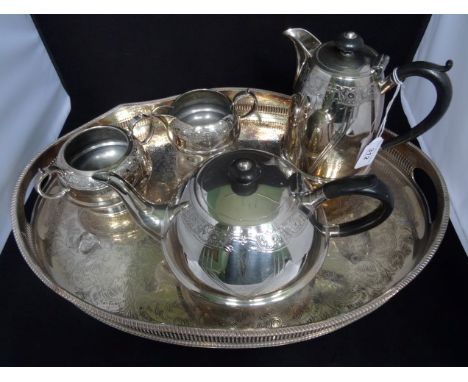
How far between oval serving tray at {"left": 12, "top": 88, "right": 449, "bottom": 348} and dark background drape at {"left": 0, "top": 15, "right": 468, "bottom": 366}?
0.48ft

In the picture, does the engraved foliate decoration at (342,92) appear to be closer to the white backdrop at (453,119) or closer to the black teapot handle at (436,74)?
the black teapot handle at (436,74)

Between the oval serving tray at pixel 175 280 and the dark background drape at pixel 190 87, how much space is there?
0.15 metres

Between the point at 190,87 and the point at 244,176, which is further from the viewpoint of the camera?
the point at 190,87

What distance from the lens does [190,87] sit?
134 centimetres

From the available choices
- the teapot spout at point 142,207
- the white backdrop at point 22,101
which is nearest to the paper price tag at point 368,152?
the teapot spout at point 142,207

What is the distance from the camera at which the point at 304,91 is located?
0.72 metres

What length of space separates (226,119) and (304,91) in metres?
0.18

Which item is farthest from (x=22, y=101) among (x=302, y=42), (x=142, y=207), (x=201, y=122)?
(x=302, y=42)

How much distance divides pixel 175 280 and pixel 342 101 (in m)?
0.41

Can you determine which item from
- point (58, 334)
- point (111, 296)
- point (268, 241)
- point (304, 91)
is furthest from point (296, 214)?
point (58, 334)

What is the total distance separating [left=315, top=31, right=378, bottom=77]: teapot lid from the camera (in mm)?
649

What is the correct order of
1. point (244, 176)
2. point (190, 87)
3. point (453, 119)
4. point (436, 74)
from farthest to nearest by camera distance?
point (190, 87), point (453, 119), point (436, 74), point (244, 176)

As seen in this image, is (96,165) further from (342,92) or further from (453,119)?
(453,119)

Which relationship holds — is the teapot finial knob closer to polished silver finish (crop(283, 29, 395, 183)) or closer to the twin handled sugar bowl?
the twin handled sugar bowl
